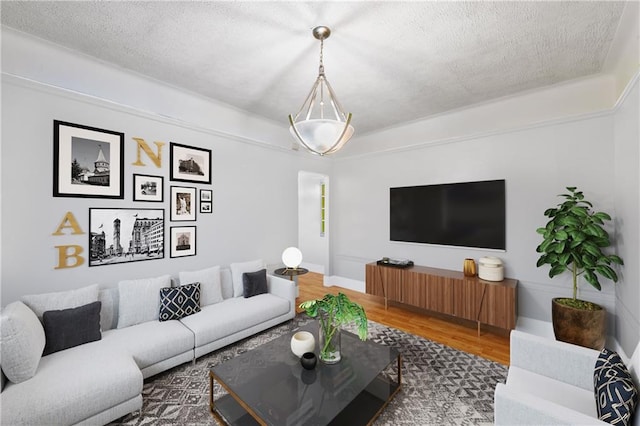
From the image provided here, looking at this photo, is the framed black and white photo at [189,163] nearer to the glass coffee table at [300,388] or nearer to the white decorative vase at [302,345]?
the glass coffee table at [300,388]

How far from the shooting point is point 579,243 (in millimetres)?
2588

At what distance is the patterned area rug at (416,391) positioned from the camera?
6.22ft

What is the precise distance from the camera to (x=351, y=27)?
2094mm

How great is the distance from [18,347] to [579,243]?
4.63 meters

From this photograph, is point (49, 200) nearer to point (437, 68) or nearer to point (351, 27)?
point (351, 27)

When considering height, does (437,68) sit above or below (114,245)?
above

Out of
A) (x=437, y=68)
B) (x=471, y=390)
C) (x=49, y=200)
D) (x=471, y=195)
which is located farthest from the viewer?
(x=471, y=195)

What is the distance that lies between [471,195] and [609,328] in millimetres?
1971

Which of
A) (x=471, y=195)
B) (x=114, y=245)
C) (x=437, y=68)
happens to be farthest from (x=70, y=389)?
(x=471, y=195)

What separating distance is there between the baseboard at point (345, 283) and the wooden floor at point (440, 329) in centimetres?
29

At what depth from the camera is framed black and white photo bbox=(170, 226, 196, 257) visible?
317 cm

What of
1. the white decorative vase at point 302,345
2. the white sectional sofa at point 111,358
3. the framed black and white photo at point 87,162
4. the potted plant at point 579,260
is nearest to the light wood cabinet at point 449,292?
the potted plant at point 579,260

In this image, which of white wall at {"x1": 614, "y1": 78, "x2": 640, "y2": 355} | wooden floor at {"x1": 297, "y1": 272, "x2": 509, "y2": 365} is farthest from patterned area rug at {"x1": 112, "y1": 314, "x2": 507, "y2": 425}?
white wall at {"x1": 614, "y1": 78, "x2": 640, "y2": 355}

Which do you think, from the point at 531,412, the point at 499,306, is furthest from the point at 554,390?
the point at 499,306
